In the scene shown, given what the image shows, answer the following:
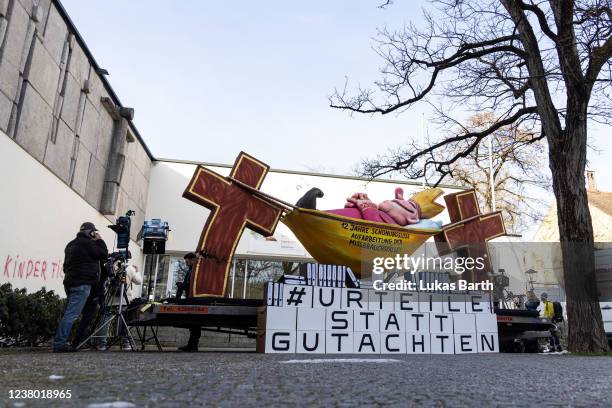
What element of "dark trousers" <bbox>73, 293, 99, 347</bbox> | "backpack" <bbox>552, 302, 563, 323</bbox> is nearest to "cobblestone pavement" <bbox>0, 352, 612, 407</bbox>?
"dark trousers" <bbox>73, 293, 99, 347</bbox>

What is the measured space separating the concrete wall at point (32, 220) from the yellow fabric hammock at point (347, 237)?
590 cm

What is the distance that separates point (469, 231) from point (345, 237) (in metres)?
3.25

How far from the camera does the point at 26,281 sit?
10945 mm

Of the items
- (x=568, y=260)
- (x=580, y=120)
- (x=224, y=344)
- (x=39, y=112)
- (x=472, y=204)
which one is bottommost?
(x=224, y=344)

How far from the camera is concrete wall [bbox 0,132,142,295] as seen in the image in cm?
992

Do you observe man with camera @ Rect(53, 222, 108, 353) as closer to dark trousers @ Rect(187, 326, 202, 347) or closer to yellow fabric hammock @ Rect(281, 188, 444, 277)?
dark trousers @ Rect(187, 326, 202, 347)

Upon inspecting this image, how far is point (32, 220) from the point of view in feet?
36.5

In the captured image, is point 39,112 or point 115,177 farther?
point 115,177

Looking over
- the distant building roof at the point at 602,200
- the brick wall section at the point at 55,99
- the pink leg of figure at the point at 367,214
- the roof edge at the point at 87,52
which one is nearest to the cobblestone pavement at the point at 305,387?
the pink leg of figure at the point at 367,214

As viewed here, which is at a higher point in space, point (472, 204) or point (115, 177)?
point (115, 177)

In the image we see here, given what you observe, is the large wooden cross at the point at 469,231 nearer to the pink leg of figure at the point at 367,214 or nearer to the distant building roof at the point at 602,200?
the pink leg of figure at the point at 367,214

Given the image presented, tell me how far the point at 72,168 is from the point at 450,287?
10.6 m

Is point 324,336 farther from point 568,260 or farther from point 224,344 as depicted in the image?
point 224,344

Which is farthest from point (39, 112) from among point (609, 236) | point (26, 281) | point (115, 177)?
point (609, 236)
